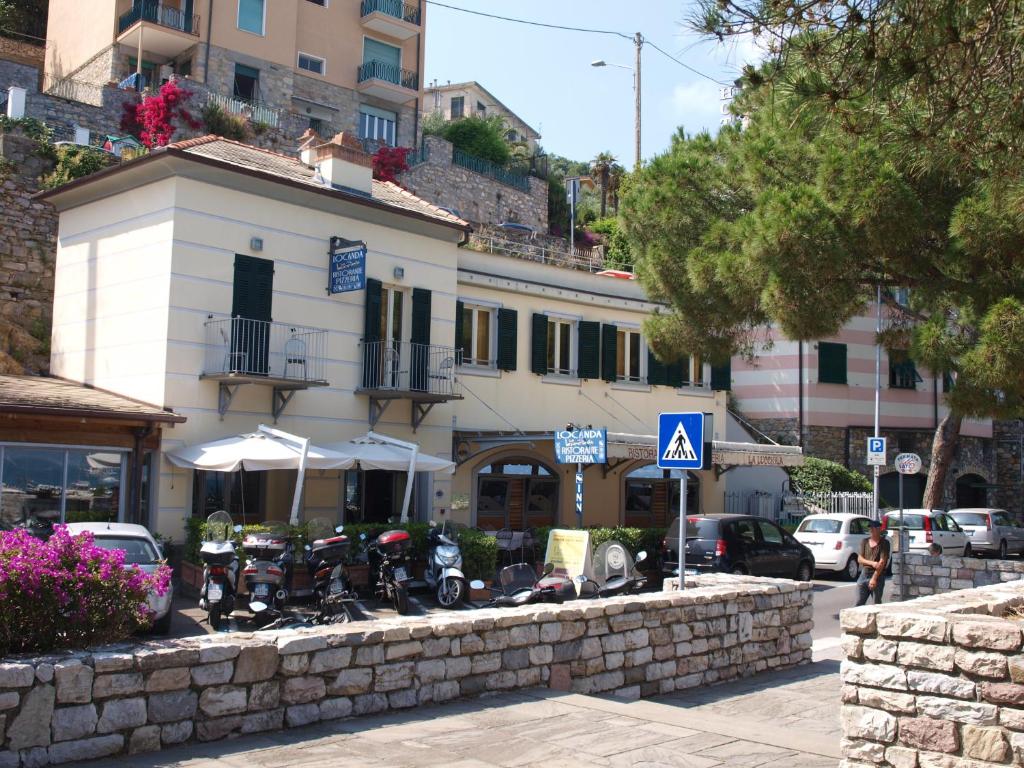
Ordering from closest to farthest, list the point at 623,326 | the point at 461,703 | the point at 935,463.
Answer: the point at 461,703, the point at 935,463, the point at 623,326

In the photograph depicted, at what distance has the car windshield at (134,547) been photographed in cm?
1327

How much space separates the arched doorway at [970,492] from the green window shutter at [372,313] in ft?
90.2

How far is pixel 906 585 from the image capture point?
17719 mm

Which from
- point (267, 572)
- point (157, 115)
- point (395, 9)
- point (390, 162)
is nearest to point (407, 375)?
point (267, 572)

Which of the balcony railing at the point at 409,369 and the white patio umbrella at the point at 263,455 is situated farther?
the balcony railing at the point at 409,369

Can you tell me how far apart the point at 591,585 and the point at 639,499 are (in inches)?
487

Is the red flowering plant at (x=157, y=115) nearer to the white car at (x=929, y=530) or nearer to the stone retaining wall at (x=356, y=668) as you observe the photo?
the white car at (x=929, y=530)

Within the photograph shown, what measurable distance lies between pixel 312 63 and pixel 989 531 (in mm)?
31221

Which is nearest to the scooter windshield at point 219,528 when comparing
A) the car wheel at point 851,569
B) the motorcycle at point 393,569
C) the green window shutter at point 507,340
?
the motorcycle at point 393,569

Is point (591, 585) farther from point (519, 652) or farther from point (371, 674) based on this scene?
point (371, 674)

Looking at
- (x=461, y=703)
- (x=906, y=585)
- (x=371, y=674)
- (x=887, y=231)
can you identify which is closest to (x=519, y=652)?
(x=461, y=703)

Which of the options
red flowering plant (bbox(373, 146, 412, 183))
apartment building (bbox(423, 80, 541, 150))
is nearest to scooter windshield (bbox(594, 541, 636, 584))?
red flowering plant (bbox(373, 146, 412, 183))

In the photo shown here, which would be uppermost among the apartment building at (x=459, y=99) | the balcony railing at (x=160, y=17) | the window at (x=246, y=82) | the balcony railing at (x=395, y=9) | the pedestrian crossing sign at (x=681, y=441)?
the apartment building at (x=459, y=99)

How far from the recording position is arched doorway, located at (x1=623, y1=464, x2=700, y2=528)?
1041 inches
